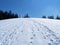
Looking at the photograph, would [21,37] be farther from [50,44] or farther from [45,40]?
[50,44]

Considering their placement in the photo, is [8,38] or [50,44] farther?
[8,38]

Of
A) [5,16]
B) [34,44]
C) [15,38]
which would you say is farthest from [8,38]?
[5,16]

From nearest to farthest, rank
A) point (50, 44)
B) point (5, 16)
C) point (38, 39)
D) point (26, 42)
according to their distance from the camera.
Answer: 1. point (50, 44)
2. point (26, 42)
3. point (38, 39)
4. point (5, 16)

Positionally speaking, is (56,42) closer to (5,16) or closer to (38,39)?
(38,39)

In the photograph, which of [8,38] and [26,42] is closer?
[26,42]

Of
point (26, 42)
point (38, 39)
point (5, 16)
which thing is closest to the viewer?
point (26, 42)

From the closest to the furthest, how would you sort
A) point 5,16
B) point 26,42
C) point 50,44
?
point 50,44 < point 26,42 < point 5,16

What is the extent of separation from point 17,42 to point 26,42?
0.66 meters

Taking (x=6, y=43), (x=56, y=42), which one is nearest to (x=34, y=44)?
(x=56, y=42)

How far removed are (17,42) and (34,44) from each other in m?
1.28

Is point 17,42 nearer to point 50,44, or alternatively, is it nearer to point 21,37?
point 21,37

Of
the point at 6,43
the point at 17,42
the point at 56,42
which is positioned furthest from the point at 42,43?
the point at 6,43

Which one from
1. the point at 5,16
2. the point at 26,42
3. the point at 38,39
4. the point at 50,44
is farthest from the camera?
the point at 5,16

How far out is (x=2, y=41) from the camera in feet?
24.8
